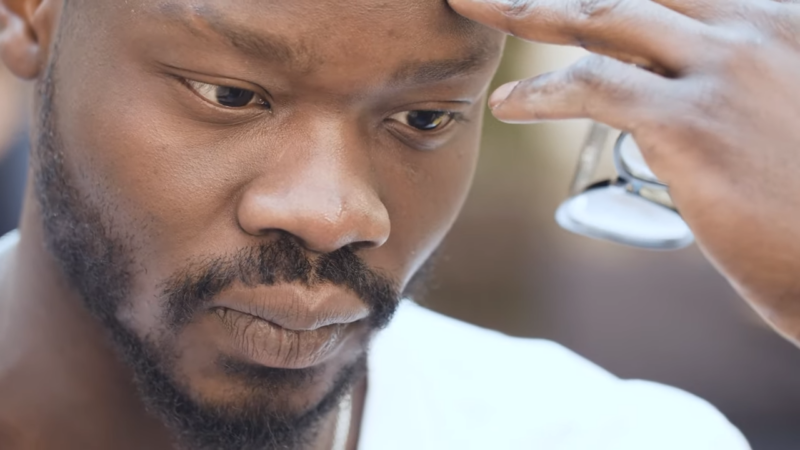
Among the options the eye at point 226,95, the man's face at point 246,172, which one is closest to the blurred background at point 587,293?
the man's face at point 246,172

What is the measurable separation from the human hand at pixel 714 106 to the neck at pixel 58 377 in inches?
28.0

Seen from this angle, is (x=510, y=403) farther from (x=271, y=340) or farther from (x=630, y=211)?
(x=271, y=340)

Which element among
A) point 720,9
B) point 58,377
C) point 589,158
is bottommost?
point 58,377

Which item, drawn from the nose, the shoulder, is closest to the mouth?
the nose

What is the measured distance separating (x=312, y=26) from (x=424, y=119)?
0.22 m

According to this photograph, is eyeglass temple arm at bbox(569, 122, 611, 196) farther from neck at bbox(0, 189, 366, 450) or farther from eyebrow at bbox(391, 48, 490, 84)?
neck at bbox(0, 189, 366, 450)

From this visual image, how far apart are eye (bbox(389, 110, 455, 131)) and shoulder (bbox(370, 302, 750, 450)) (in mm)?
504

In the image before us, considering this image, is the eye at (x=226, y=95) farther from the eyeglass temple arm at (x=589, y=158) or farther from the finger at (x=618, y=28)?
the eyeglass temple arm at (x=589, y=158)

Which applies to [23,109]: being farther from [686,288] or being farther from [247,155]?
[686,288]

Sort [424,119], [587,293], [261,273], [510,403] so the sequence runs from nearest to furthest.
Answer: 1. [261,273]
2. [424,119]
3. [510,403]
4. [587,293]

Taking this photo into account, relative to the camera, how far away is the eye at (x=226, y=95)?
903 millimetres

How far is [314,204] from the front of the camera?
0.85m

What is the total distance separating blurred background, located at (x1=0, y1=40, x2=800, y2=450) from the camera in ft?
8.09

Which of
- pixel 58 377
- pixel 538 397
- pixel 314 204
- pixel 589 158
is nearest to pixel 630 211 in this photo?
pixel 589 158
